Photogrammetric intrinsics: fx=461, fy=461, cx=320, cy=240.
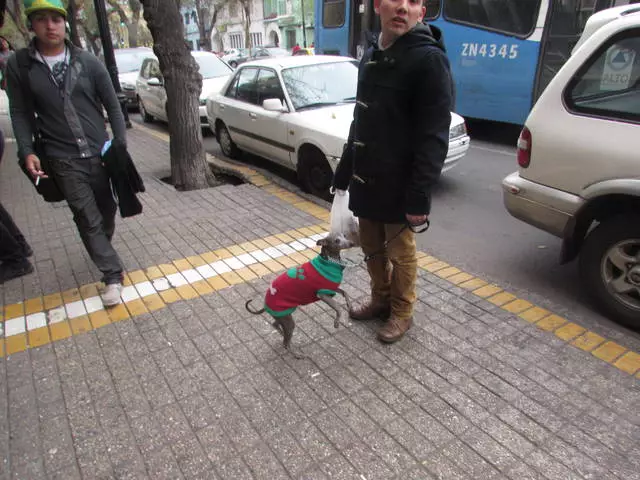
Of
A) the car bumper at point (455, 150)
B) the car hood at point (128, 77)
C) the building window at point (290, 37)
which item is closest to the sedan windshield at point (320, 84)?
the car bumper at point (455, 150)

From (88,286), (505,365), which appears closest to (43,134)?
(88,286)

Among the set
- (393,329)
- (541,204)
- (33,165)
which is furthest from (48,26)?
(541,204)

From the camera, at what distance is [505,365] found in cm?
273

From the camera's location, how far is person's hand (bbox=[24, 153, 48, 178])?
3.08 metres

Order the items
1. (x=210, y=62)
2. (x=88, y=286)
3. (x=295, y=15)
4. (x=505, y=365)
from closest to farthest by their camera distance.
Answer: (x=505, y=365), (x=88, y=286), (x=210, y=62), (x=295, y=15)

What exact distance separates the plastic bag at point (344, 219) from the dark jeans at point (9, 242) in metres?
2.82

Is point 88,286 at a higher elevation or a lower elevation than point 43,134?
lower

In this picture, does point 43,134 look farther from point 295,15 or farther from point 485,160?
point 295,15

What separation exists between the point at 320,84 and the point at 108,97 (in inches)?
140

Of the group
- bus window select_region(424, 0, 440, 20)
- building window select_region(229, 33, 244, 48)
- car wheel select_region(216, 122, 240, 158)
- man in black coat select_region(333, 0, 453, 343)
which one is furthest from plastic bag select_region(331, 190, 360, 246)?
building window select_region(229, 33, 244, 48)

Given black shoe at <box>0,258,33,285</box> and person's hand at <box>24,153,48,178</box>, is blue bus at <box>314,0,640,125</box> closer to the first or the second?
person's hand at <box>24,153,48,178</box>

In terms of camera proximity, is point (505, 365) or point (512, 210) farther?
point (512, 210)

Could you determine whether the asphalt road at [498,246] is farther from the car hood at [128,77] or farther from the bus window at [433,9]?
the car hood at [128,77]

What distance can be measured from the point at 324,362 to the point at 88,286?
2.15 metres
